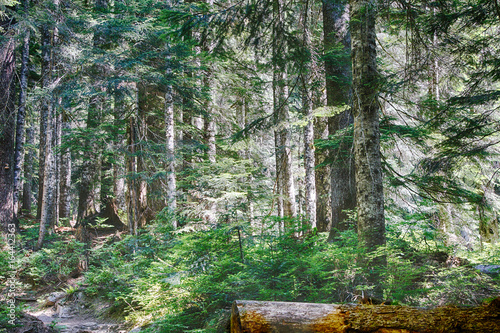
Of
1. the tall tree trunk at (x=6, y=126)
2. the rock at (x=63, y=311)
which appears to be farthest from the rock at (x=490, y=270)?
the tall tree trunk at (x=6, y=126)

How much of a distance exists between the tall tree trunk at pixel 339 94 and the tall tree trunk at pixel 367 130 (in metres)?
1.68

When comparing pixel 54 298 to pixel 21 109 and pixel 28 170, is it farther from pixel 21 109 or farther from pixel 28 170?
pixel 28 170

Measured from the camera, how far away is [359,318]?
190cm

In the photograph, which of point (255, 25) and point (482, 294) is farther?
point (255, 25)

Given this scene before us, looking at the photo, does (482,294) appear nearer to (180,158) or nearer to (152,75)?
(180,158)

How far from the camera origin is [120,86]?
33.8 feet

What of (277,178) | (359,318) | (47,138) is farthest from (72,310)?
(359,318)

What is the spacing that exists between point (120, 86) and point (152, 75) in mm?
1387

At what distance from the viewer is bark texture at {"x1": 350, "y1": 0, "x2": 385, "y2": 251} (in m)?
4.61

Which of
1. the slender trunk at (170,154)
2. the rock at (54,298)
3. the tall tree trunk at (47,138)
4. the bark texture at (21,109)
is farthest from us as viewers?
the bark texture at (21,109)

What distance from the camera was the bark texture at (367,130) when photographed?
15.1ft

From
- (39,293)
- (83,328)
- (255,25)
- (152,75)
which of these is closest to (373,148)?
(255,25)

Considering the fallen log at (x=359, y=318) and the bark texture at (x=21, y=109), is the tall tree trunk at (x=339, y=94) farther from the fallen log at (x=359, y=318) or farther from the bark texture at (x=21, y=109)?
the bark texture at (x=21, y=109)

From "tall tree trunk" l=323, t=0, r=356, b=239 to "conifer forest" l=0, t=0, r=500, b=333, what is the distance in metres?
0.05
